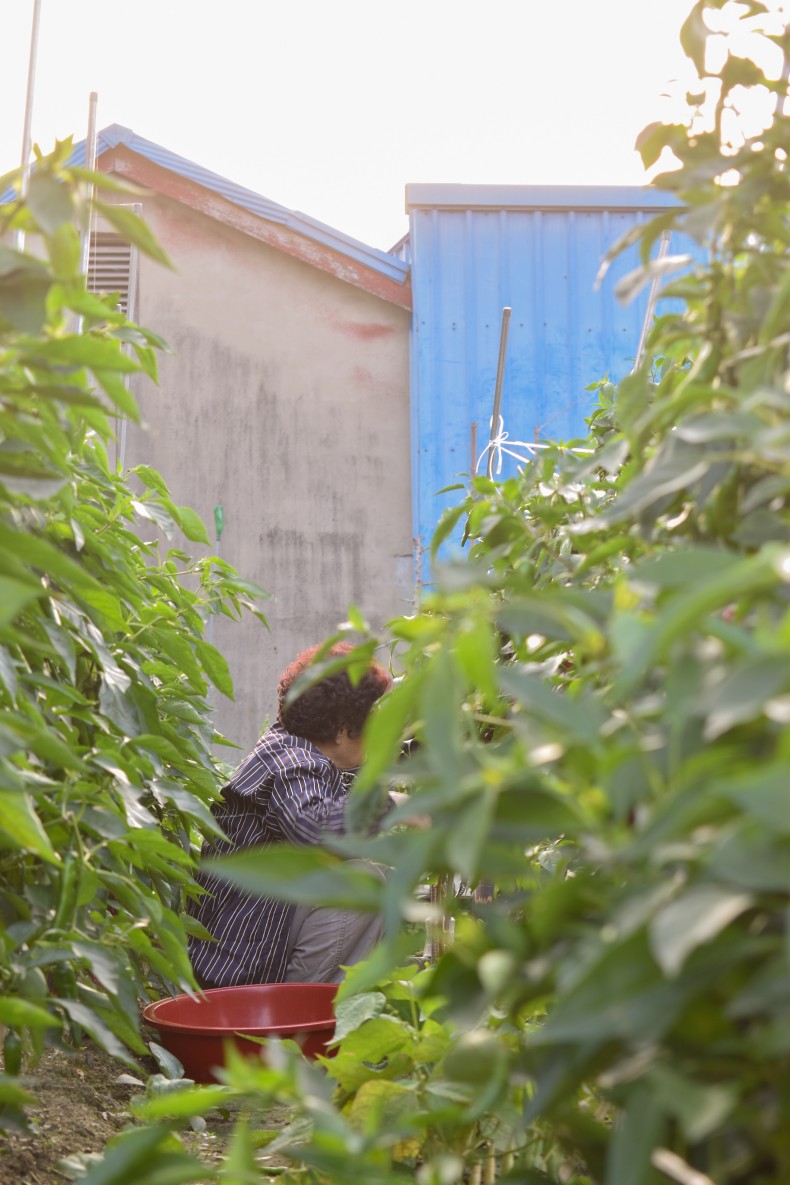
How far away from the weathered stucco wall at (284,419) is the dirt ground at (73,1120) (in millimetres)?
4104

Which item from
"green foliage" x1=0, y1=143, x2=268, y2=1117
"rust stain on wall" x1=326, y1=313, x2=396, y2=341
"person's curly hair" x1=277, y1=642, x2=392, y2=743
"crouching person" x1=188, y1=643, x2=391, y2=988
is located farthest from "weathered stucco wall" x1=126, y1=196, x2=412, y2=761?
"green foliage" x1=0, y1=143, x2=268, y2=1117

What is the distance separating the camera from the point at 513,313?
21.2 feet

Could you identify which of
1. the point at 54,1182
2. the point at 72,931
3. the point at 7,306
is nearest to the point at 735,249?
the point at 7,306

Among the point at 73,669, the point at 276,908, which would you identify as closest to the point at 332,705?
the point at 276,908

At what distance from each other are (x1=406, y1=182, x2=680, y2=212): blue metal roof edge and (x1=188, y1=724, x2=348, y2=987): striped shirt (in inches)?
155

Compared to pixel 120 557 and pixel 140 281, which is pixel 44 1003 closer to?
pixel 120 557

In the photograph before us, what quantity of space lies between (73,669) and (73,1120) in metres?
1.03

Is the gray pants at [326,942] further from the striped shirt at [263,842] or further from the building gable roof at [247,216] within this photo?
the building gable roof at [247,216]

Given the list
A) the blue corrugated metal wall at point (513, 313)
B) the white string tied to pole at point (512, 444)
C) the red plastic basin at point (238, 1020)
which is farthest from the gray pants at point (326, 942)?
the blue corrugated metal wall at point (513, 313)

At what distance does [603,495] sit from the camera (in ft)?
6.47

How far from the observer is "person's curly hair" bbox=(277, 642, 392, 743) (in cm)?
Result: 340

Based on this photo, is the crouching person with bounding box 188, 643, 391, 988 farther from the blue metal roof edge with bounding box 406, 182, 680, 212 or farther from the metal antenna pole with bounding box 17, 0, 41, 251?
the blue metal roof edge with bounding box 406, 182, 680, 212

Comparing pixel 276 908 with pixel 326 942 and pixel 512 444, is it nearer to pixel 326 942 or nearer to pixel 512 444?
pixel 326 942

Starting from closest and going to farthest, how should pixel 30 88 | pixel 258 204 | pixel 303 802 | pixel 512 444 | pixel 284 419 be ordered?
1. pixel 30 88
2. pixel 303 802
3. pixel 512 444
4. pixel 258 204
5. pixel 284 419
